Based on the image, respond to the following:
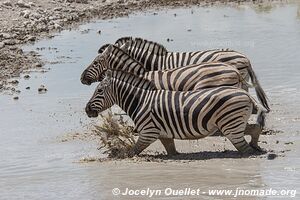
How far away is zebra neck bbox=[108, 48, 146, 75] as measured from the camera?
1050cm

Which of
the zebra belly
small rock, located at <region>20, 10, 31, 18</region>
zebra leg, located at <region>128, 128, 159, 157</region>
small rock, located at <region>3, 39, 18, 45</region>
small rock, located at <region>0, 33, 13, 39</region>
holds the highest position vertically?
the zebra belly

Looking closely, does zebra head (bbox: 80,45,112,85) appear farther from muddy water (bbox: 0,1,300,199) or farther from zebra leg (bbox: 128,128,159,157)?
zebra leg (bbox: 128,128,159,157)

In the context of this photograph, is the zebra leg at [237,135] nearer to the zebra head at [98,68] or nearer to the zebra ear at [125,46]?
the zebra head at [98,68]

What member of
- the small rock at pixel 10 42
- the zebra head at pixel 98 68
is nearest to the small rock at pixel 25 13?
the small rock at pixel 10 42

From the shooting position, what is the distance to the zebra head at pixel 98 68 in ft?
37.2

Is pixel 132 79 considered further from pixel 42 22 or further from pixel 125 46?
pixel 42 22

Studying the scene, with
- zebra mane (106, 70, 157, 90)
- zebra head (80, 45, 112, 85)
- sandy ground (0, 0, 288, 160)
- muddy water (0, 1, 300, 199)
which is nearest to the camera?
muddy water (0, 1, 300, 199)

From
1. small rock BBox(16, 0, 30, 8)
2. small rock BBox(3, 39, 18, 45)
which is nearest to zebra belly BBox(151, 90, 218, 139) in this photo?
small rock BBox(3, 39, 18, 45)

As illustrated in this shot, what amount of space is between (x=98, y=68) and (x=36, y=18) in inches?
458

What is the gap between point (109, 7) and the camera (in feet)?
89.4

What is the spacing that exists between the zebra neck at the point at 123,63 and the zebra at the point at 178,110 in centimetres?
83

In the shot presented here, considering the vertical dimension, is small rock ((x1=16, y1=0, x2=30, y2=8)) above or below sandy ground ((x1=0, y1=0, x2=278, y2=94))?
above

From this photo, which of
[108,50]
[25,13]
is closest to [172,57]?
[108,50]

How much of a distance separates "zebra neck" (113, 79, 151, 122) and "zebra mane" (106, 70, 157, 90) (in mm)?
48
